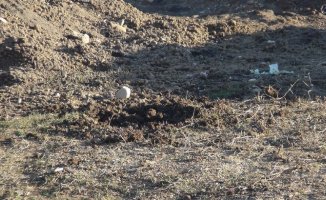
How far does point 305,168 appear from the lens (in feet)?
16.9

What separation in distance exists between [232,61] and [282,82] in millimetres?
1461

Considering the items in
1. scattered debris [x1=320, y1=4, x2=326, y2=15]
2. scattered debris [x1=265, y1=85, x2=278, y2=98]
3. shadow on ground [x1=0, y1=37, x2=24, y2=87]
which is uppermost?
scattered debris [x1=320, y1=4, x2=326, y2=15]

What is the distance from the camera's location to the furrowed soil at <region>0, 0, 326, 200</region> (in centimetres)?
502

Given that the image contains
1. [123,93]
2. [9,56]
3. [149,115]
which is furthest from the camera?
[9,56]

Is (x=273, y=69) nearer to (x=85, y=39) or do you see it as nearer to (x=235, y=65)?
(x=235, y=65)

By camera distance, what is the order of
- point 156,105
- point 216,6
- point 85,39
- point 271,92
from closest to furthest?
point 156,105 < point 271,92 < point 85,39 < point 216,6

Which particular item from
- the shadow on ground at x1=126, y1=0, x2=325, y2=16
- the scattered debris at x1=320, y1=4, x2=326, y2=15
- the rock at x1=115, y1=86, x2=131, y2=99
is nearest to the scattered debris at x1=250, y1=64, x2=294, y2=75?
the rock at x1=115, y1=86, x2=131, y2=99

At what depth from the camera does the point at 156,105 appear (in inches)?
265

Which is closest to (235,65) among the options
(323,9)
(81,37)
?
(81,37)

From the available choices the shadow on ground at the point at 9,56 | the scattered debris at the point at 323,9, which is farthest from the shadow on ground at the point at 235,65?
the scattered debris at the point at 323,9


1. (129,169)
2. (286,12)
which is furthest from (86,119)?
(286,12)

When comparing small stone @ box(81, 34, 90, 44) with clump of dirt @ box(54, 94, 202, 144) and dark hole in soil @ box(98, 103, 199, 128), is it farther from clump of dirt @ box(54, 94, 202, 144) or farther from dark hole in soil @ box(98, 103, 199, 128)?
dark hole in soil @ box(98, 103, 199, 128)

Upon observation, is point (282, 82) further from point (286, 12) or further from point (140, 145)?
point (286, 12)

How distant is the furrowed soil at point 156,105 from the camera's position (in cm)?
502
